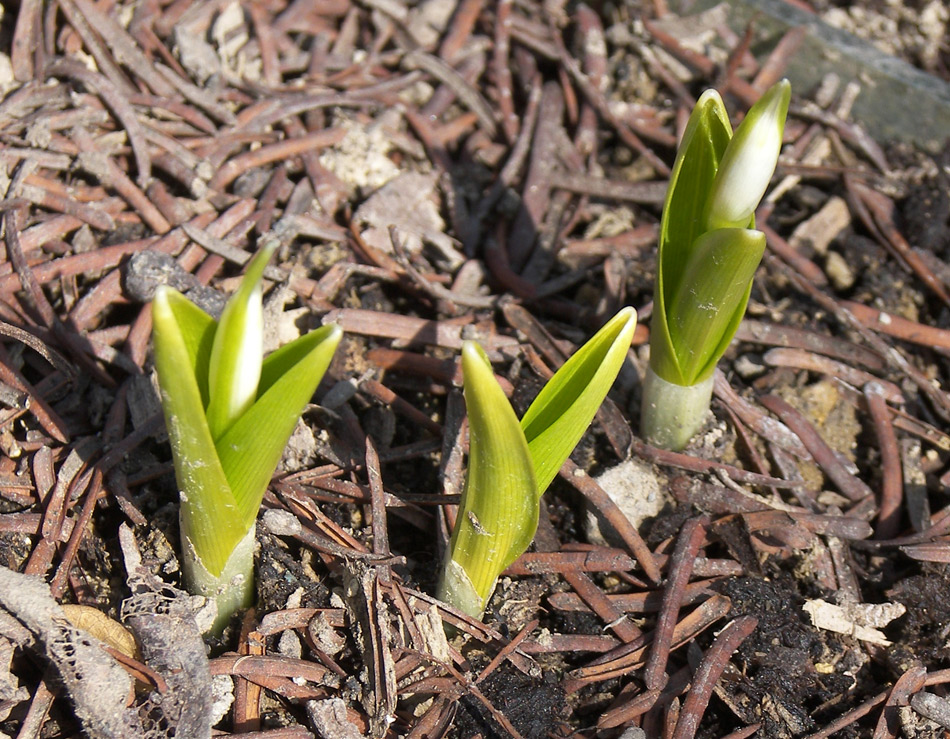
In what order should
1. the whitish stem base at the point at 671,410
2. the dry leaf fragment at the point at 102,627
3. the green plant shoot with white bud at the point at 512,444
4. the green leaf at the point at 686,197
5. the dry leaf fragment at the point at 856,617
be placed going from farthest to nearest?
1. the whitish stem base at the point at 671,410
2. the dry leaf fragment at the point at 856,617
3. the green leaf at the point at 686,197
4. the dry leaf fragment at the point at 102,627
5. the green plant shoot with white bud at the point at 512,444

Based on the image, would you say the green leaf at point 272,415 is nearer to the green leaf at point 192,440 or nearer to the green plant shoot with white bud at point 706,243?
the green leaf at point 192,440

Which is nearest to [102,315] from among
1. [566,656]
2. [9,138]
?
[9,138]

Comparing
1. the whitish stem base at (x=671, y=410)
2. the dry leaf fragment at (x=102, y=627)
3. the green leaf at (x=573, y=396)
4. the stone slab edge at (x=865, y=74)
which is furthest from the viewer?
the stone slab edge at (x=865, y=74)

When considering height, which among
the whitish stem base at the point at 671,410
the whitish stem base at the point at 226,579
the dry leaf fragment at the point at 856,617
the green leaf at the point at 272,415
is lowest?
the whitish stem base at the point at 226,579

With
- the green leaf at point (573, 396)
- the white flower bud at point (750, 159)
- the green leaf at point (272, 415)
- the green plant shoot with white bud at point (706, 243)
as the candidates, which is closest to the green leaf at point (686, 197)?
the green plant shoot with white bud at point (706, 243)

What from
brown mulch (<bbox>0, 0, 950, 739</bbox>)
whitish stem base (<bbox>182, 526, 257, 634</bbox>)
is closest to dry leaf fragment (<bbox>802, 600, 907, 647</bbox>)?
brown mulch (<bbox>0, 0, 950, 739</bbox>)

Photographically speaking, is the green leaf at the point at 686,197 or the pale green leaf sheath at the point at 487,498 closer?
the pale green leaf sheath at the point at 487,498

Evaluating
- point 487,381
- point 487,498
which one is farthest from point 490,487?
point 487,381

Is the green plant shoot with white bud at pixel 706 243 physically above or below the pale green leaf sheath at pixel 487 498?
above
